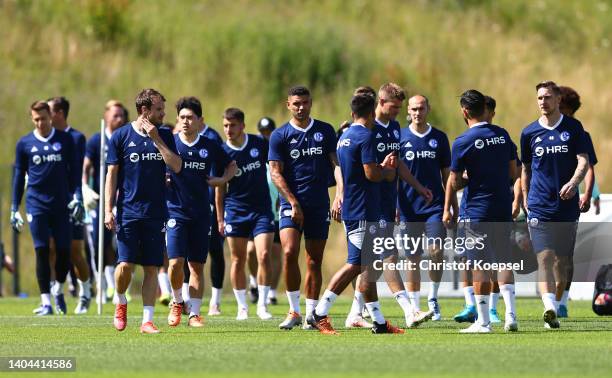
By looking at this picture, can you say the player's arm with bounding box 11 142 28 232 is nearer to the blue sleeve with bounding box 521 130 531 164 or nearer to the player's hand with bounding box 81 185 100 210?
the player's hand with bounding box 81 185 100 210

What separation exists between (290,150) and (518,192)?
296 cm

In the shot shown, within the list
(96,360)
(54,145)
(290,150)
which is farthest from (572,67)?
(96,360)

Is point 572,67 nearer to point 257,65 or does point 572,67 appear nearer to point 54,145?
point 257,65

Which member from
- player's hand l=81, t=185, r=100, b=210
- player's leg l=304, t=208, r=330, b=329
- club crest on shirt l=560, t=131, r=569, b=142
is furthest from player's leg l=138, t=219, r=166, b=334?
player's hand l=81, t=185, r=100, b=210

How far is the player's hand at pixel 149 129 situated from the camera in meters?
15.1

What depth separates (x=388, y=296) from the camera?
83.7 feet

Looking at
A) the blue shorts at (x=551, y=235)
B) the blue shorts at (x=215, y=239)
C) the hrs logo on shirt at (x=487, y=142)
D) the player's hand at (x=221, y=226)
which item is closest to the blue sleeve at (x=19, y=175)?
the blue shorts at (x=215, y=239)

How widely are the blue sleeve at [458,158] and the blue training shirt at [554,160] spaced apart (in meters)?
1.53

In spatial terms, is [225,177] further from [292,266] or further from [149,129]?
[149,129]

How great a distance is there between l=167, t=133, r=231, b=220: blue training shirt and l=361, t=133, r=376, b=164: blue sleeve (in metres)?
2.51

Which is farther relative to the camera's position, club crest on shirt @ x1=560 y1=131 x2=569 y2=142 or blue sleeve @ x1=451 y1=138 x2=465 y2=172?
club crest on shirt @ x1=560 y1=131 x2=569 y2=142

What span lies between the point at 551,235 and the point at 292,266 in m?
2.78

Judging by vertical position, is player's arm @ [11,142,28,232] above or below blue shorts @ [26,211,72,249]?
above

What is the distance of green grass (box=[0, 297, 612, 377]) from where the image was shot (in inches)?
450
